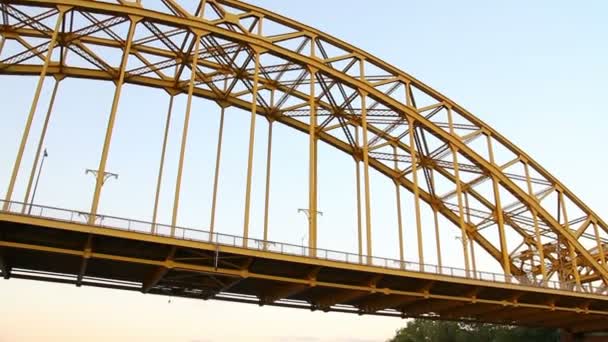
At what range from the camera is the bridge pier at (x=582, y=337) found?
41.6 meters

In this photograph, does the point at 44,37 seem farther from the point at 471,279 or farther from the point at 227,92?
the point at 471,279

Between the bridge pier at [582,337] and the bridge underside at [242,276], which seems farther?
the bridge pier at [582,337]

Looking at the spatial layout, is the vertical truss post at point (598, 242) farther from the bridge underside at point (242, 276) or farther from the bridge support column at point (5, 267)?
the bridge support column at point (5, 267)

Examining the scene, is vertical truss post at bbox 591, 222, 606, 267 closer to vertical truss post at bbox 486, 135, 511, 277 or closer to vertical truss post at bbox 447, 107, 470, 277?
vertical truss post at bbox 486, 135, 511, 277

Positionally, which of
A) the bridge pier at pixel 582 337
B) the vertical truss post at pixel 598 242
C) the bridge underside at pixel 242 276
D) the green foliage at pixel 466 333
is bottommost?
the bridge pier at pixel 582 337

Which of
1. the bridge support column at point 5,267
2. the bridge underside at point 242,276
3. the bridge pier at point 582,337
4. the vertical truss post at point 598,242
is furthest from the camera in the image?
the vertical truss post at point 598,242

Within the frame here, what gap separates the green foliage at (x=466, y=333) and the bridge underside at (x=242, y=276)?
24273 millimetres

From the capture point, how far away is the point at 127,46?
2688 cm

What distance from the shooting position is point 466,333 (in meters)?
77.1

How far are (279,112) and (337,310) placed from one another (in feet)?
47.1

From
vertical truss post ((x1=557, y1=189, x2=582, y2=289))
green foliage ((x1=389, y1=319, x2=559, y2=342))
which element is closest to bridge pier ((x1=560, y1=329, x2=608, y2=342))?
vertical truss post ((x1=557, y1=189, x2=582, y2=289))

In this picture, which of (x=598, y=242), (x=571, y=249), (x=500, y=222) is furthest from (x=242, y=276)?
(x=598, y=242)

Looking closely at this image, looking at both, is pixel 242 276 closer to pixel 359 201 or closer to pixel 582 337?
pixel 359 201

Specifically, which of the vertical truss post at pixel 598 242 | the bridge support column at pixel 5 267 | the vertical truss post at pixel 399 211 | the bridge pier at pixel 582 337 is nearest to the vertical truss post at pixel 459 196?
the vertical truss post at pixel 399 211
